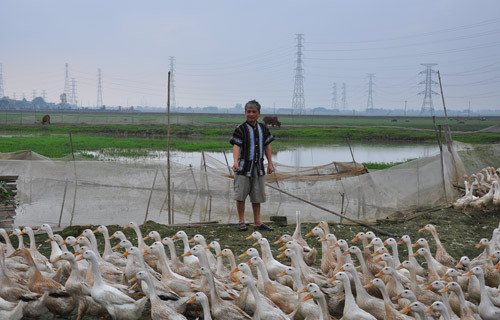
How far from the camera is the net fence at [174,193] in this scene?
9.53 meters

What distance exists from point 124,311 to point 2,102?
Answer: 120296 mm

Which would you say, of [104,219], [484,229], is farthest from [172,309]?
[484,229]

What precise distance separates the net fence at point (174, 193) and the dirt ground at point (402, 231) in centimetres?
60

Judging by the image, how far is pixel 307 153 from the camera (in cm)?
2797

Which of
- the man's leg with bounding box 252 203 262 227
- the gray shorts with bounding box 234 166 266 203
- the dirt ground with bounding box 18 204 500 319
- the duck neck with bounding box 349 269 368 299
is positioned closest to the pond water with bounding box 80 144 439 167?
the dirt ground with bounding box 18 204 500 319

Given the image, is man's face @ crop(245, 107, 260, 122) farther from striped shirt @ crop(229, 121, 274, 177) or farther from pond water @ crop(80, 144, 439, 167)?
pond water @ crop(80, 144, 439, 167)

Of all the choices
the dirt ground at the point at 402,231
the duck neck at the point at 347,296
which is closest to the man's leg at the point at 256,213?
the dirt ground at the point at 402,231

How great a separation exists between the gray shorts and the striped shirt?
0.10 metres

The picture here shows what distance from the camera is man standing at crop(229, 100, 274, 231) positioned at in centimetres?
865

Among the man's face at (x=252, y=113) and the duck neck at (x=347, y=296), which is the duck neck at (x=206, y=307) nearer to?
the duck neck at (x=347, y=296)

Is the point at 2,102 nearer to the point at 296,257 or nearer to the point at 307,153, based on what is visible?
the point at 307,153

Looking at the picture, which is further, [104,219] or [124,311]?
[104,219]

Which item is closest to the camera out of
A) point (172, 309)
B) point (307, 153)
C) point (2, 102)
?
point (172, 309)

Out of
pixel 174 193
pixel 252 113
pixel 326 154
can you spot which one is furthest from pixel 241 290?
pixel 326 154
